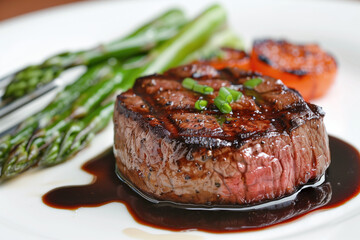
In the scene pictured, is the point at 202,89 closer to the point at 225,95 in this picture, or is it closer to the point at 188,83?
the point at 188,83

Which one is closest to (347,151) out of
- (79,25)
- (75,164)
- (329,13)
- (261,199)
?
(261,199)

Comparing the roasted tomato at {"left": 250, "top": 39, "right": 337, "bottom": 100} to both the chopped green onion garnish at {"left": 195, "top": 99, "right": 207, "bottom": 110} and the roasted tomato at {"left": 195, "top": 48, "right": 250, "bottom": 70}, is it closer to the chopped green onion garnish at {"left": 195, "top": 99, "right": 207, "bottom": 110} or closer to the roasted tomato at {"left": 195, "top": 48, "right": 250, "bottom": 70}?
the roasted tomato at {"left": 195, "top": 48, "right": 250, "bottom": 70}

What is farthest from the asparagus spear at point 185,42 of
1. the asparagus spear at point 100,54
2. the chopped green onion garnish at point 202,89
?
the chopped green onion garnish at point 202,89

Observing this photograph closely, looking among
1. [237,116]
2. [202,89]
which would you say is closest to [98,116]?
[202,89]

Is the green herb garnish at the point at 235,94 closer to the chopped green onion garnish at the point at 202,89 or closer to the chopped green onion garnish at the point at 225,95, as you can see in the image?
the chopped green onion garnish at the point at 225,95

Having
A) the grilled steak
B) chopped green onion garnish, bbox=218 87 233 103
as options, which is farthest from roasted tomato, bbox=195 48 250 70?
chopped green onion garnish, bbox=218 87 233 103

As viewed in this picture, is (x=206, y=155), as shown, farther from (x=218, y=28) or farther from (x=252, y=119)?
(x=218, y=28)
